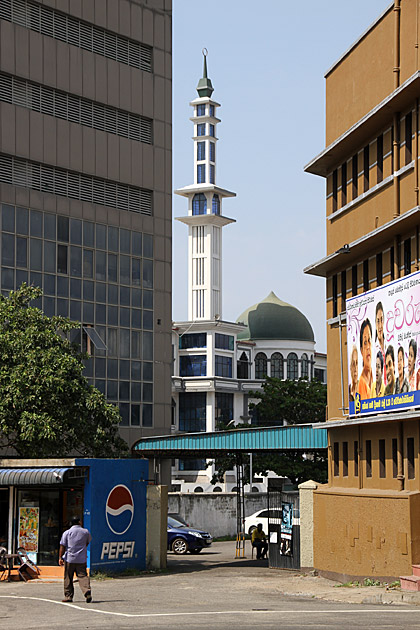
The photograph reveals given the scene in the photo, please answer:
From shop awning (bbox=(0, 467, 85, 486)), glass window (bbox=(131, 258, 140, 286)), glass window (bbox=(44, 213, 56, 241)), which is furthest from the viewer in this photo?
→ glass window (bbox=(131, 258, 140, 286))

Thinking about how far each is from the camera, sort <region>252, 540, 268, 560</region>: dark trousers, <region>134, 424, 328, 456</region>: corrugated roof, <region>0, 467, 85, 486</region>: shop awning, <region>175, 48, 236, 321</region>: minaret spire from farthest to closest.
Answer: <region>175, 48, 236, 321</region>: minaret spire
<region>252, 540, 268, 560</region>: dark trousers
<region>134, 424, 328, 456</region>: corrugated roof
<region>0, 467, 85, 486</region>: shop awning

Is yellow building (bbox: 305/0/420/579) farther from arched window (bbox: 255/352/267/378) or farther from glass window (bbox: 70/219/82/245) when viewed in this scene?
arched window (bbox: 255/352/267/378)

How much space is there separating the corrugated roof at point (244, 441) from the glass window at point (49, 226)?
69.7 feet

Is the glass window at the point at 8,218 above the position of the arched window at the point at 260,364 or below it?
above

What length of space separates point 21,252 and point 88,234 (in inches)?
199

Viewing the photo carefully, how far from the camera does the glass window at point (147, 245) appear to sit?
65.1 m

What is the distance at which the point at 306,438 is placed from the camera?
35.8 m

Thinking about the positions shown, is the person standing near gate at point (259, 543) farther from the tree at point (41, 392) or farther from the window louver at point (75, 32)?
the window louver at point (75, 32)

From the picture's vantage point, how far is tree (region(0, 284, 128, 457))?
127 feet

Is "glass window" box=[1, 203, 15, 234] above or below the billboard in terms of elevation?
above

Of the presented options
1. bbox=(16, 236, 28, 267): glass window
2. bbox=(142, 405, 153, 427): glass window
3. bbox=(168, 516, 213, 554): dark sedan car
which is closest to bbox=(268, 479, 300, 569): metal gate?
bbox=(168, 516, 213, 554): dark sedan car

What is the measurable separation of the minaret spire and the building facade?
58052 millimetres

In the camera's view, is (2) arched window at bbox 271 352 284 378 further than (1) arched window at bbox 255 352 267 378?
Yes

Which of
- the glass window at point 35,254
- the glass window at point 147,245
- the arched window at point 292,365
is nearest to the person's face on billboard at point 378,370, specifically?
the glass window at point 35,254
